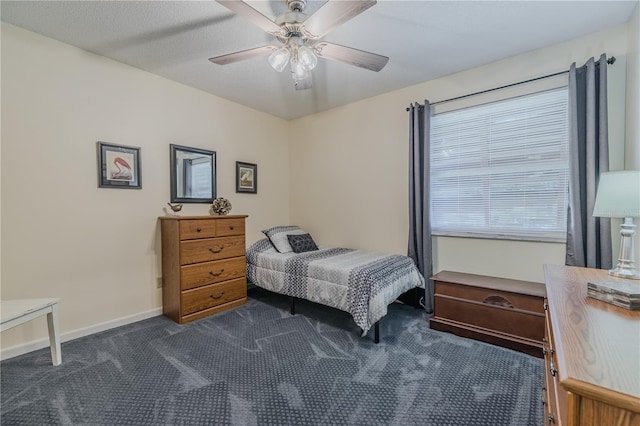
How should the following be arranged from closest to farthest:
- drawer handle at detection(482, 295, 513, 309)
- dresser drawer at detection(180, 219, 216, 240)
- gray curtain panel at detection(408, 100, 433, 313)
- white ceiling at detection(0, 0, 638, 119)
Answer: white ceiling at detection(0, 0, 638, 119) → drawer handle at detection(482, 295, 513, 309) → dresser drawer at detection(180, 219, 216, 240) → gray curtain panel at detection(408, 100, 433, 313)

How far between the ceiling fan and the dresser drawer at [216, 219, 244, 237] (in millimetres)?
1653

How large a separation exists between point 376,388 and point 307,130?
349 cm

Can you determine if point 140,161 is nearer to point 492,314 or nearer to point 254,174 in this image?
point 254,174

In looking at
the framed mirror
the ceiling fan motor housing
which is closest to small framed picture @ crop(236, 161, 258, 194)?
the framed mirror

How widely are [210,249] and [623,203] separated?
3.16m

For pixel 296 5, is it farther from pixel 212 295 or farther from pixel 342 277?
pixel 212 295

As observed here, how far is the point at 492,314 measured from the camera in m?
2.40

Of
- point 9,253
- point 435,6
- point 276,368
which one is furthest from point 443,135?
point 9,253

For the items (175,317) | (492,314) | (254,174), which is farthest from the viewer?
(254,174)

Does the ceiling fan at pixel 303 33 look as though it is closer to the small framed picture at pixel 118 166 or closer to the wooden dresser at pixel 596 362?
the small framed picture at pixel 118 166

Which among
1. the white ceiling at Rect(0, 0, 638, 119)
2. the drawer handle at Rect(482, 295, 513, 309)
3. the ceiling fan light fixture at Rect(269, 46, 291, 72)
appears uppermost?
the white ceiling at Rect(0, 0, 638, 119)

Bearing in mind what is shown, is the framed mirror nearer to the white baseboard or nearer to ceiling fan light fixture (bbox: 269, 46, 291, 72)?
the white baseboard

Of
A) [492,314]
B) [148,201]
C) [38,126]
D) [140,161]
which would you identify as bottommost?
[492,314]

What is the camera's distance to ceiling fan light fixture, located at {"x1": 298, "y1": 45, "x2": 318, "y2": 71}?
1828 mm
